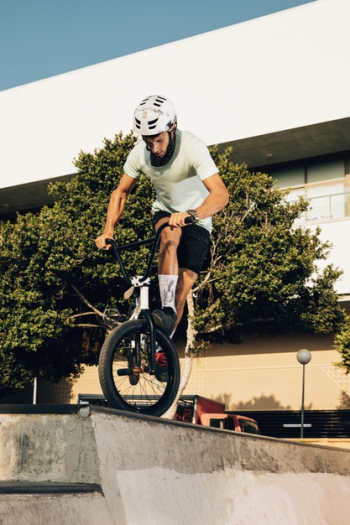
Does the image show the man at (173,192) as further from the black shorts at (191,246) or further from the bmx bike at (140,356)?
the bmx bike at (140,356)

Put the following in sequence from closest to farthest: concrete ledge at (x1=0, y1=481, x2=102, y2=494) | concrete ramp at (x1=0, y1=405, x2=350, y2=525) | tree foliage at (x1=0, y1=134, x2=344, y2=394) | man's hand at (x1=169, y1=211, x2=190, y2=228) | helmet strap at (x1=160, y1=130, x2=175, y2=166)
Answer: concrete ledge at (x1=0, y1=481, x2=102, y2=494) → concrete ramp at (x1=0, y1=405, x2=350, y2=525) → man's hand at (x1=169, y1=211, x2=190, y2=228) → helmet strap at (x1=160, y1=130, x2=175, y2=166) → tree foliage at (x1=0, y1=134, x2=344, y2=394)

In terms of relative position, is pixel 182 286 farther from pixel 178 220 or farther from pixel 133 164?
pixel 133 164

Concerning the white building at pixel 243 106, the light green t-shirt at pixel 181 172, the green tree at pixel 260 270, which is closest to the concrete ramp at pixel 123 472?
the light green t-shirt at pixel 181 172

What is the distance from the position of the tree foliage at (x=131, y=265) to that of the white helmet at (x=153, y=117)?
44.9ft

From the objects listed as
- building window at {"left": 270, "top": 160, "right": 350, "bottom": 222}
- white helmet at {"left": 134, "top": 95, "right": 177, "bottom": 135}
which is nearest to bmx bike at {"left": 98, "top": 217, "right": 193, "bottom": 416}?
white helmet at {"left": 134, "top": 95, "right": 177, "bottom": 135}

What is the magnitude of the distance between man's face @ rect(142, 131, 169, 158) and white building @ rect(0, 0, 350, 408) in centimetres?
1761

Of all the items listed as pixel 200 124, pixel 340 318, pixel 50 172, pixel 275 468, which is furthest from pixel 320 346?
pixel 275 468

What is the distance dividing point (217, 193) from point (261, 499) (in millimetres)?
2177

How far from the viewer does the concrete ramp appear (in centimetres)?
276

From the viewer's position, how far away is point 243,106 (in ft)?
83.8

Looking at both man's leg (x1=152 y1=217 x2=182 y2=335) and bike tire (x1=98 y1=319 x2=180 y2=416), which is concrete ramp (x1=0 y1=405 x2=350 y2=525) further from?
man's leg (x1=152 y1=217 x2=182 y2=335)

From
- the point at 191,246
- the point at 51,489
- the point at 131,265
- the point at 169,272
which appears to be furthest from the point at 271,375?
the point at 51,489

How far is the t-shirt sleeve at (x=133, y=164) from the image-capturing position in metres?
5.54

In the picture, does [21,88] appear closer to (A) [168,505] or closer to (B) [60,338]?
(B) [60,338]
